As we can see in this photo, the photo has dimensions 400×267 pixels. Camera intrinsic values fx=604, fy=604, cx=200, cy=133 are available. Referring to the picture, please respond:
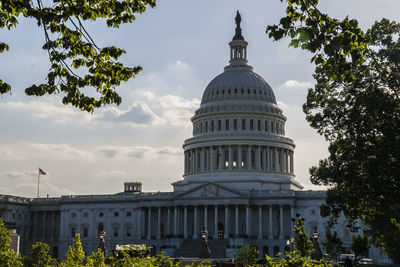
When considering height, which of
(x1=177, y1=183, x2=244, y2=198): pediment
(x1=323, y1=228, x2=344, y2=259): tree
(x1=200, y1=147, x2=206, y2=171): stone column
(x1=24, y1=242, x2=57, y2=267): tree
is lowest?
(x1=24, y1=242, x2=57, y2=267): tree

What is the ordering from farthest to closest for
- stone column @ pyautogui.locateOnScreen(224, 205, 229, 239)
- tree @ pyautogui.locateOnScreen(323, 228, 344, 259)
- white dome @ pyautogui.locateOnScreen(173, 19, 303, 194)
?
white dome @ pyautogui.locateOnScreen(173, 19, 303, 194), stone column @ pyautogui.locateOnScreen(224, 205, 229, 239), tree @ pyautogui.locateOnScreen(323, 228, 344, 259)

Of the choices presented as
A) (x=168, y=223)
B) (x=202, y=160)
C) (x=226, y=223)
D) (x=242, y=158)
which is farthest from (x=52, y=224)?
(x=242, y=158)

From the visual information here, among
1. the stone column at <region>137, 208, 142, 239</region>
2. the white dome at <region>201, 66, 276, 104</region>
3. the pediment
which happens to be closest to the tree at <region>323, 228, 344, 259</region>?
the pediment

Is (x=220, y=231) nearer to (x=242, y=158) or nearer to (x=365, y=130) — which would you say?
(x=242, y=158)

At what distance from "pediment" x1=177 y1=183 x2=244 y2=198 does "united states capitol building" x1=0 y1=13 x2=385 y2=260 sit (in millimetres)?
202

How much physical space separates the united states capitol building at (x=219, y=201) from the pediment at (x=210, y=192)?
20 centimetres

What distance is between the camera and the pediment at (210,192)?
4732 inches

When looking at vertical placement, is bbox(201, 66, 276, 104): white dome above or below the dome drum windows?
above

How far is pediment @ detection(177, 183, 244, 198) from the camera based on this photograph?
394 ft

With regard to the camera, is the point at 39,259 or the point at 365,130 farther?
the point at 365,130

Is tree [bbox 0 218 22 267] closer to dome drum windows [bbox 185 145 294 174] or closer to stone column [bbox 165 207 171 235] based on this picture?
stone column [bbox 165 207 171 235]

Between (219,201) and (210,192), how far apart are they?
2.60 metres

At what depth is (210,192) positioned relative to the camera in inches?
4788

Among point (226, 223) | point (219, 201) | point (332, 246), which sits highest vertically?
point (219, 201)
